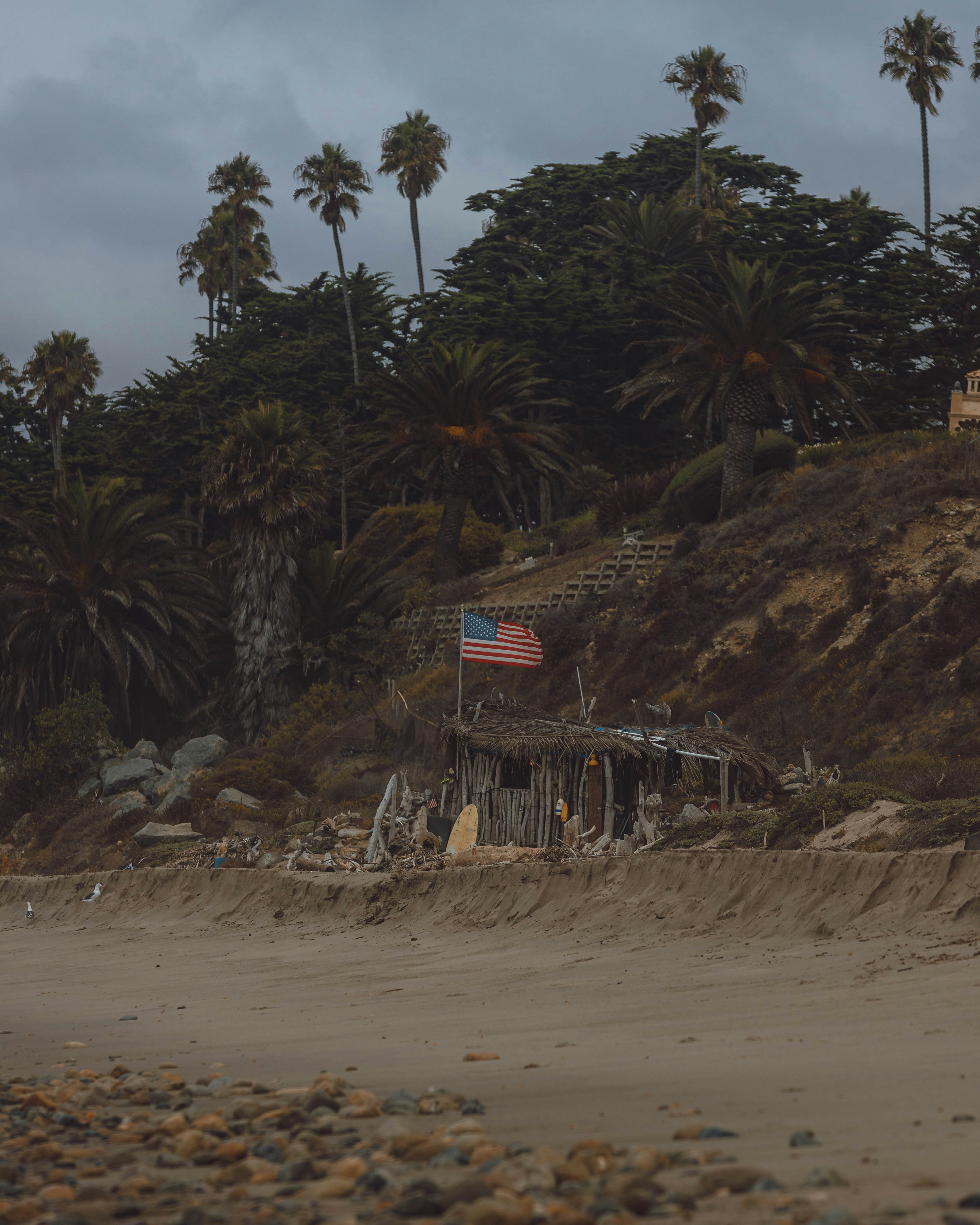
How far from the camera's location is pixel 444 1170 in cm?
496

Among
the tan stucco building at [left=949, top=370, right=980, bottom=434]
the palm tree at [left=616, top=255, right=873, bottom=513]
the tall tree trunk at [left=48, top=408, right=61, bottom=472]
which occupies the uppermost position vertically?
the tall tree trunk at [left=48, top=408, right=61, bottom=472]

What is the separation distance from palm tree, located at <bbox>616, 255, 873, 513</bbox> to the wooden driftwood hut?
17813 mm

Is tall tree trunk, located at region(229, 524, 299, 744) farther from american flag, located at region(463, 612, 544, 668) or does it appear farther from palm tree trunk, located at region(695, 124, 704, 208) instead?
palm tree trunk, located at region(695, 124, 704, 208)

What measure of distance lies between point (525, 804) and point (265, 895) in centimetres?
439

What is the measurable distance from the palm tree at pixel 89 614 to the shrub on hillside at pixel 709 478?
15.1m

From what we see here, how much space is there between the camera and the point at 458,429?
41.9 meters

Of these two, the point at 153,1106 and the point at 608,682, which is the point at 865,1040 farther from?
the point at 608,682

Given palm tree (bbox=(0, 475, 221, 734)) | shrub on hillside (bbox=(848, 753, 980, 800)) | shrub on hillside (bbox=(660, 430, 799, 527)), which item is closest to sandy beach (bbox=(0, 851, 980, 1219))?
shrub on hillside (bbox=(848, 753, 980, 800))

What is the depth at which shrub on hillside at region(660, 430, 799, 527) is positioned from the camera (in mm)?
40031

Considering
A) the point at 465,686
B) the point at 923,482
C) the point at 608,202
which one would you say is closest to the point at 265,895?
the point at 465,686

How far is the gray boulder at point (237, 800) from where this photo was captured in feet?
103

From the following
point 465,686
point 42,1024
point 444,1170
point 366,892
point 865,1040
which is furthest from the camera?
point 465,686

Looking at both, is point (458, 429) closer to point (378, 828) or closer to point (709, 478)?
point (709, 478)

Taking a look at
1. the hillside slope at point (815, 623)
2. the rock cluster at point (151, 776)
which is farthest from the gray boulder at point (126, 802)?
the hillside slope at point (815, 623)
